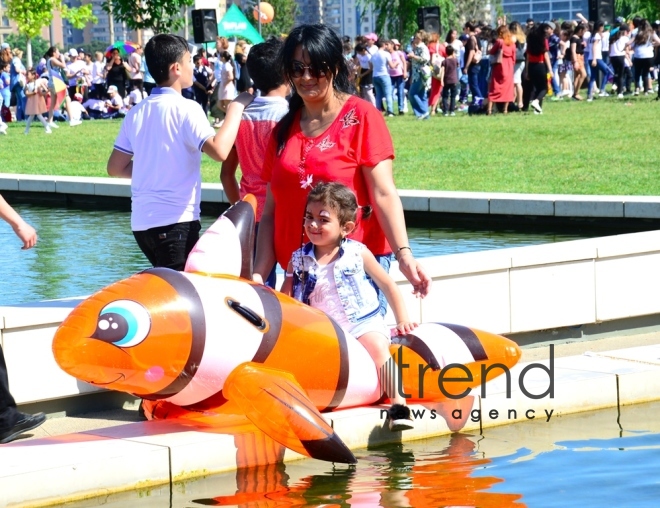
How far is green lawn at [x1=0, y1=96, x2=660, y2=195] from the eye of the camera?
46.5ft

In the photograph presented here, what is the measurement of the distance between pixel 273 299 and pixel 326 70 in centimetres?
101

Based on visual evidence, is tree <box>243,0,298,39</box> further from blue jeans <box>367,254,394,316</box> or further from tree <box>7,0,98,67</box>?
blue jeans <box>367,254,394,316</box>

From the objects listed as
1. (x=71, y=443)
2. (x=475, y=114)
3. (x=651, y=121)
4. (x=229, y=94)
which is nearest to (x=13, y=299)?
(x=71, y=443)

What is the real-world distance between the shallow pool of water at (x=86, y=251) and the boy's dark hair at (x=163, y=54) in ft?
10.5

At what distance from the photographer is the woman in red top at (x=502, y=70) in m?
24.7

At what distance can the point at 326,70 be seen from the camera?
5.64 m

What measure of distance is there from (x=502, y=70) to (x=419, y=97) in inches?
68.6

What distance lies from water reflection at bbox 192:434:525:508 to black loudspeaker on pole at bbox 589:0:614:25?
99.3 ft

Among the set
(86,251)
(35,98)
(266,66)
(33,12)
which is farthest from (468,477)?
(33,12)

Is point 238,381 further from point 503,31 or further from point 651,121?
point 503,31

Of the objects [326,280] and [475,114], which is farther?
[475,114]

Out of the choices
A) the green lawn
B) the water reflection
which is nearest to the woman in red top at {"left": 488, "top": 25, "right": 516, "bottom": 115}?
the green lawn

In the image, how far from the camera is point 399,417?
19.3 ft

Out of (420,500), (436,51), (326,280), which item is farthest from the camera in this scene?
(436,51)
